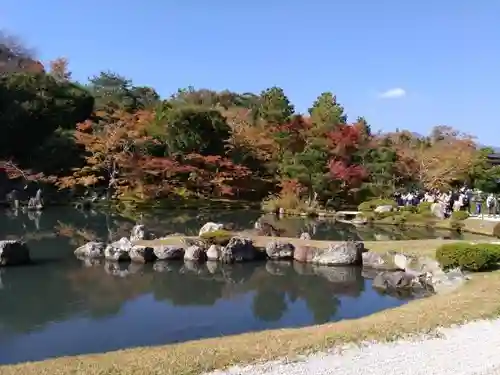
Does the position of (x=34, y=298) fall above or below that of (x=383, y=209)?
below

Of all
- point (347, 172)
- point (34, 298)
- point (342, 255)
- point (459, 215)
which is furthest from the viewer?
point (347, 172)

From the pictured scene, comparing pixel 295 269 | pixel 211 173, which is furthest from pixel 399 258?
pixel 211 173

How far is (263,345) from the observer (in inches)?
254

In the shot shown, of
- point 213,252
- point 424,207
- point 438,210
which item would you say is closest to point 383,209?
point 424,207

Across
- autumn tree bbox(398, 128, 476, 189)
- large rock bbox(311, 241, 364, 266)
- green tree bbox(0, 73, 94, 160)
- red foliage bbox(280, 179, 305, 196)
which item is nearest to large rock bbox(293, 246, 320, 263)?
large rock bbox(311, 241, 364, 266)

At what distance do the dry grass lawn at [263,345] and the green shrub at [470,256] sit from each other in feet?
8.42

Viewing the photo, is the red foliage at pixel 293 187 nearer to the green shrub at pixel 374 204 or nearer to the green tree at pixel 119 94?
the green shrub at pixel 374 204

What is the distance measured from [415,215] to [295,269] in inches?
412

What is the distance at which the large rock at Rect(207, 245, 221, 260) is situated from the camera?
14.5 metres

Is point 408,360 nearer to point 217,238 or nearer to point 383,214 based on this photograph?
point 217,238

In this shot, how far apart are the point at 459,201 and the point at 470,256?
509 inches

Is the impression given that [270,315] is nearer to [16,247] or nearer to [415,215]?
[16,247]

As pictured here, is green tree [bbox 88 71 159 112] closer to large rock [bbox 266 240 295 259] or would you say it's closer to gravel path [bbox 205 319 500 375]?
large rock [bbox 266 240 295 259]

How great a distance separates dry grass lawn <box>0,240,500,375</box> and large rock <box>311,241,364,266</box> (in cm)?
519
